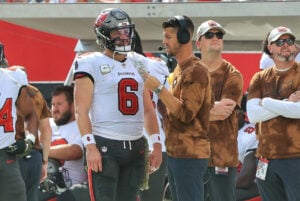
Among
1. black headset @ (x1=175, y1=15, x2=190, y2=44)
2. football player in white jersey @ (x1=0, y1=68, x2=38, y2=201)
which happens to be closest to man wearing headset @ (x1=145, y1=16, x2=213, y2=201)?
black headset @ (x1=175, y1=15, x2=190, y2=44)

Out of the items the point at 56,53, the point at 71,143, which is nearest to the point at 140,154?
the point at 71,143

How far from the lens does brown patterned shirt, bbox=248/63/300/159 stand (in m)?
6.14

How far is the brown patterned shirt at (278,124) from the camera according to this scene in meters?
6.14

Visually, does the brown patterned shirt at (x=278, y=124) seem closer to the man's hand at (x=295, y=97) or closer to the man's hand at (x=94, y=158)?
the man's hand at (x=295, y=97)

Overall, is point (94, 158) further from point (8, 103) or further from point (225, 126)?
point (225, 126)

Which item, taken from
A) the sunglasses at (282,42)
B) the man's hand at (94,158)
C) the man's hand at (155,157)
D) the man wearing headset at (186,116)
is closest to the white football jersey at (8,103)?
the man's hand at (94,158)

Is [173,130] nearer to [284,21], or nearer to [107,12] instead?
[107,12]

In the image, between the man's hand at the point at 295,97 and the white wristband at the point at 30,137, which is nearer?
the man's hand at the point at 295,97

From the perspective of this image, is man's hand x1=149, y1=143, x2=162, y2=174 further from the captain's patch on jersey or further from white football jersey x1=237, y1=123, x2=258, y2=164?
white football jersey x1=237, y1=123, x2=258, y2=164

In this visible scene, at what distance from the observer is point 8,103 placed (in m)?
6.07

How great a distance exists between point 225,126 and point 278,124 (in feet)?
1.61

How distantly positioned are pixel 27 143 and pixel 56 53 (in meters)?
7.91

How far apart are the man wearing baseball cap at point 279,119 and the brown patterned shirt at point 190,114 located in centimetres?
67

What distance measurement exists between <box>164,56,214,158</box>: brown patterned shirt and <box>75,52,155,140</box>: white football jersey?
323mm
